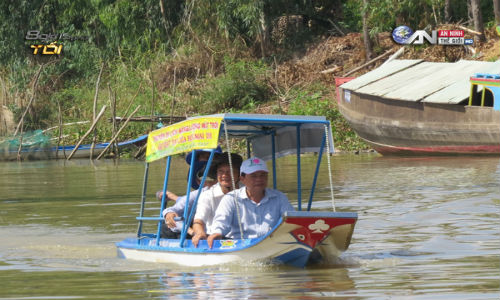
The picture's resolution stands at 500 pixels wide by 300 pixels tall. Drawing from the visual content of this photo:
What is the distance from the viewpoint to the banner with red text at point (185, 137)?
8.64 metres

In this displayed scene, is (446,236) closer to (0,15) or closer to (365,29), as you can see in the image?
(365,29)

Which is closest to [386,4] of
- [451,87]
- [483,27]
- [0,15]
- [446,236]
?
[483,27]

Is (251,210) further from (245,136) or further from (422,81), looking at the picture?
(422,81)

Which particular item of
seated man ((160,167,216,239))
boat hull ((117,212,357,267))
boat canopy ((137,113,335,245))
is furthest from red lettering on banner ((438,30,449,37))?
boat hull ((117,212,357,267))

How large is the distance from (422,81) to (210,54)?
1255cm

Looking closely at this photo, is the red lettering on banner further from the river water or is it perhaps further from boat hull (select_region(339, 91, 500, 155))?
the river water

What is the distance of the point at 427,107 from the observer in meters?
24.2

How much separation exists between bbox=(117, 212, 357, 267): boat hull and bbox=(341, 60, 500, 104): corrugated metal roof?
1520cm

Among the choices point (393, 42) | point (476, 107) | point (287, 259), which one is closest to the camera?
point (287, 259)

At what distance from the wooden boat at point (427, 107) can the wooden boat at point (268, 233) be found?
A: 42.7 ft

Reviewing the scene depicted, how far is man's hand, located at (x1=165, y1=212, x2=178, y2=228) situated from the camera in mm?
9633

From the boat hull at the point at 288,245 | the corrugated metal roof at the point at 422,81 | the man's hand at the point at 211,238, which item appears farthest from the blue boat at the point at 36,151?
the man's hand at the point at 211,238

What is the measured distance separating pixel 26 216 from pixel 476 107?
12.0 metres

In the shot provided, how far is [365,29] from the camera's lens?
106 ft
